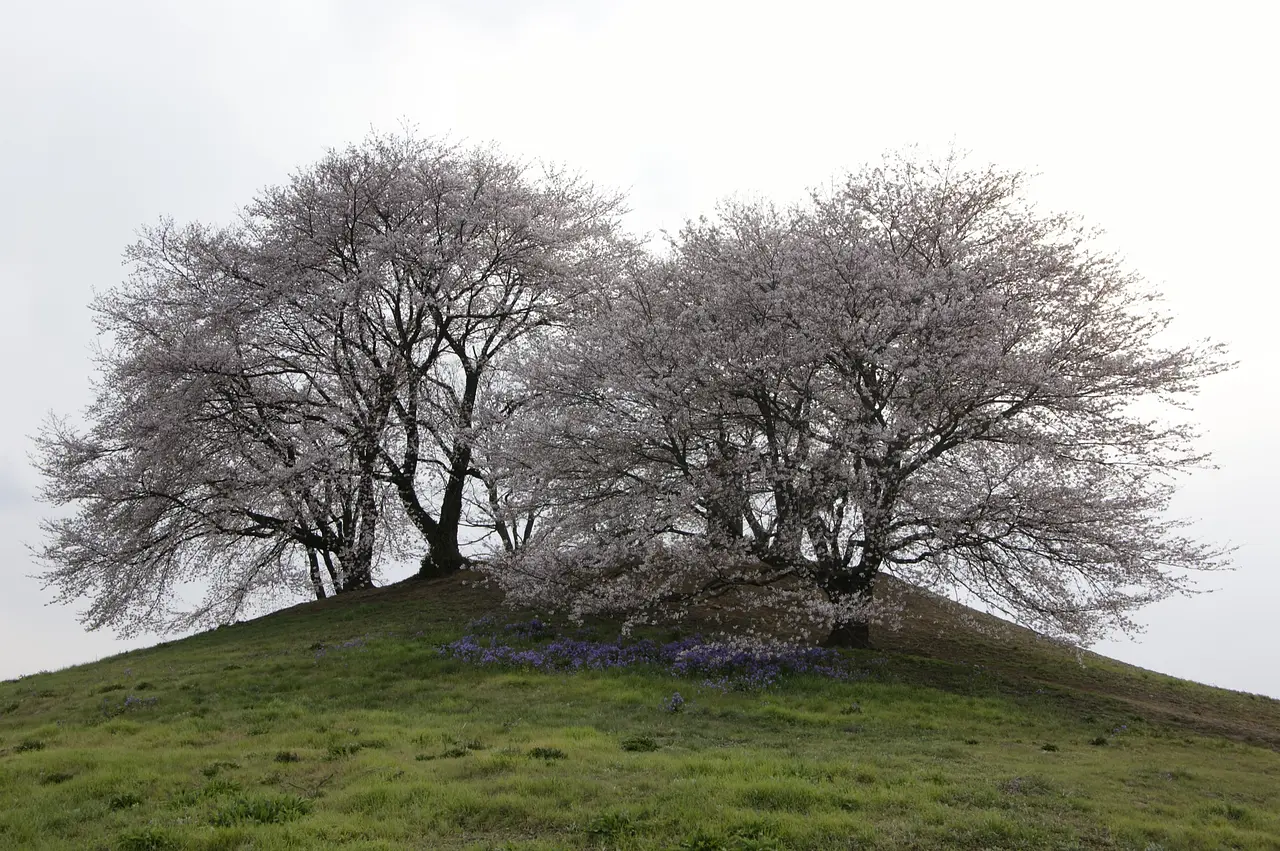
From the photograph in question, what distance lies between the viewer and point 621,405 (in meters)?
22.1

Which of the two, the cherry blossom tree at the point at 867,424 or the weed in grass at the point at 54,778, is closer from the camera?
the weed in grass at the point at 54,778

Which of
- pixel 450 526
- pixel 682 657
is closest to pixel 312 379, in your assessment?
pixel 450 526

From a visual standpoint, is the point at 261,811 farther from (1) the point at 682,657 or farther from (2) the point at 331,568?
(2) the point at 331,568

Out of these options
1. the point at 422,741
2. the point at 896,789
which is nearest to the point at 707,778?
the point at 896,789

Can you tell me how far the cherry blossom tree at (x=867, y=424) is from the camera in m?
19.8

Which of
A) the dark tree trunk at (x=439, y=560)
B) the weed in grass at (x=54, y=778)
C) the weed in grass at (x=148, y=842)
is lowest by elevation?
the weed in grass at (x=148, y=842)

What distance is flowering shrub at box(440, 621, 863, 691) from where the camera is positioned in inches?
798

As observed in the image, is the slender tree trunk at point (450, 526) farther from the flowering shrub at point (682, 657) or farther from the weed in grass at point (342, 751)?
the weed in grass at point (342, 751)

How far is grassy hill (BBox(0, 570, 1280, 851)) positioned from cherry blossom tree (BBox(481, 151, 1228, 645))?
9.17 feet

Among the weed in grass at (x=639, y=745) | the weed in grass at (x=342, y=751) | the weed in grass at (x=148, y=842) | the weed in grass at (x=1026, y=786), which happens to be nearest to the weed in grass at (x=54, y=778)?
the weed in grass at (x=342, y=751)

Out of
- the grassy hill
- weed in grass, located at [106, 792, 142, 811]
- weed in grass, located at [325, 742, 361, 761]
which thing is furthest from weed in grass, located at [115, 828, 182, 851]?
weed in grass, located at [325, 742, 361, 761]

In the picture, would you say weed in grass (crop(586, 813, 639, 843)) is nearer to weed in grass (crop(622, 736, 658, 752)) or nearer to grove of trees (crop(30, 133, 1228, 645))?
weed in grass (crop(622, 736, 658, 752))

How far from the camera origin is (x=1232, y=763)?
15961 millimetres

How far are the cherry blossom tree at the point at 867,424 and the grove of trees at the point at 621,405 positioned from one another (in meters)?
0.09
